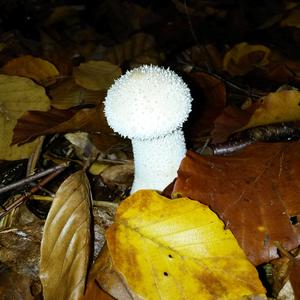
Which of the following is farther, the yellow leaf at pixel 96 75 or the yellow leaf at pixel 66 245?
the yellow leaf at pixel 96 75

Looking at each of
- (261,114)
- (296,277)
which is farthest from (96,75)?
(296,277)

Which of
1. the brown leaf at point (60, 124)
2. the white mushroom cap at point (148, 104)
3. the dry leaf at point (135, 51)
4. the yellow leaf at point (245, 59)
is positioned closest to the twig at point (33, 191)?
the brown leaf at point (60, 124)

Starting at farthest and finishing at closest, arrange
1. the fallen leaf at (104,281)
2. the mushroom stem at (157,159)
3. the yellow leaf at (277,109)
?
1. the yellow leaf at (277,109)
2. the mushroom stem at (157,159)
3. the fallen leaf at (104,281)

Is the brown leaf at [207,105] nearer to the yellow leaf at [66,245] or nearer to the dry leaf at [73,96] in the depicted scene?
the dry leaf at [73,96]

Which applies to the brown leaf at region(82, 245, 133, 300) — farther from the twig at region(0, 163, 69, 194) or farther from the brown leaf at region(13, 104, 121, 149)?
the brown leaf at region(13, 104, 121, 149)

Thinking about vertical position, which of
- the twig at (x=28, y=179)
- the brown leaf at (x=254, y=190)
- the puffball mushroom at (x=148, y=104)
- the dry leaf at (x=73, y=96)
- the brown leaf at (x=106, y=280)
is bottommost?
the brown leaf at (x=106, y=280)

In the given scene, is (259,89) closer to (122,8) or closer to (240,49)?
(240,49)

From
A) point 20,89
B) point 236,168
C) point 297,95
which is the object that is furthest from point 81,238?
point 297,95

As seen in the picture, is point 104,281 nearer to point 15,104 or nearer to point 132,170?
point 132,170
